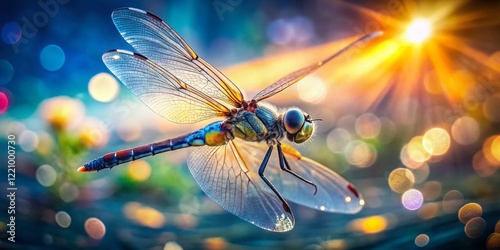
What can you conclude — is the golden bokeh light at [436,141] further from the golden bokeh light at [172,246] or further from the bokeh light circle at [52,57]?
the bokeh light circle at [52,57]

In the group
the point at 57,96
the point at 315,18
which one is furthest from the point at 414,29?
the point at 57,96

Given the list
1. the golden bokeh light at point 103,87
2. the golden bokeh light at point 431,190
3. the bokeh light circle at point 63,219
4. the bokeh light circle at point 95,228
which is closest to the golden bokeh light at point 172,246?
the bokeh light circle at point 95,228

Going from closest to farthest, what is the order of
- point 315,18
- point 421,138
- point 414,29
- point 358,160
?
point 358,160, point 421,138, point 414,29, point 315,18

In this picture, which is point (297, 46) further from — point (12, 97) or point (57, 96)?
point (12, 97)

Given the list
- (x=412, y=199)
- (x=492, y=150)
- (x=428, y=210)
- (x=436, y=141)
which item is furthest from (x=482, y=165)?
(x=428, y=210)

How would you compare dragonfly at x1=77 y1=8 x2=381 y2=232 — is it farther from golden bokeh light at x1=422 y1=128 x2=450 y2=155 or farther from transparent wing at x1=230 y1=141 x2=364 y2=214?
golden bokeh light at x1=422 y1=128 x2=450 y2=155

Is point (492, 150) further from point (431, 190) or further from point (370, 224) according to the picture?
point (370, 224)

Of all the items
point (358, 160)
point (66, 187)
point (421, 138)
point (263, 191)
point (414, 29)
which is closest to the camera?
point (263, 191)
